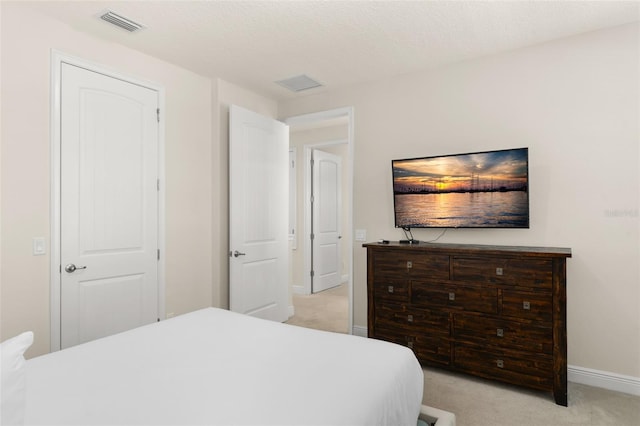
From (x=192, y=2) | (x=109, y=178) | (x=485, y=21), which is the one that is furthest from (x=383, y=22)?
(x=109, y=178)

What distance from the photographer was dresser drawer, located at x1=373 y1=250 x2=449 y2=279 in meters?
2.90

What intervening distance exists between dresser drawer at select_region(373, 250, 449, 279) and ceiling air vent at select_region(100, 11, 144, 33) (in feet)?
8.57

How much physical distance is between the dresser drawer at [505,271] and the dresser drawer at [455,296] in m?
0.08

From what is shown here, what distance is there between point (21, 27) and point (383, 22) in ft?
8.04

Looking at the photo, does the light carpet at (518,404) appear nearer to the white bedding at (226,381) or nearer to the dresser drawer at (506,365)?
the dresser drawer at (506,365)

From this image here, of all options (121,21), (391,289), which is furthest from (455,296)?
(121,21)

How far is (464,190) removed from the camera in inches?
124

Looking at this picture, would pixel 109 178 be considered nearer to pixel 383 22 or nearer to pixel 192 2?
pixel 192 2

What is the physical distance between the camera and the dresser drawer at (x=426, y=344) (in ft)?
9.47

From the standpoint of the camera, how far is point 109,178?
287 cm

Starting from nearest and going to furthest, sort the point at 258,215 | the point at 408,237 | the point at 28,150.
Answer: the point at 28,150
the point at 408,237
the point at 258,215

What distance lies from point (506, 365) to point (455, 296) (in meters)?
0.58

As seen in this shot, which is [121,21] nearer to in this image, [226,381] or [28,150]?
[28,150]

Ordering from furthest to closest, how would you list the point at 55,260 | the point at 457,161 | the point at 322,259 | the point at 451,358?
the point at 322,259 → the point at 457,161 → the point at 451,358 → the point at 55,260
